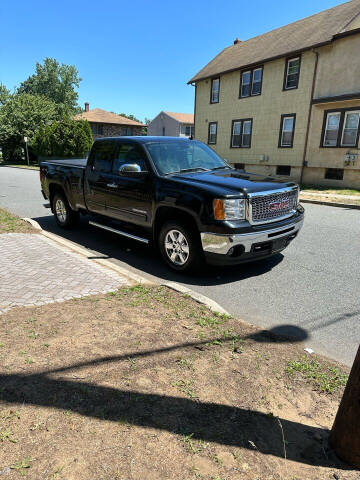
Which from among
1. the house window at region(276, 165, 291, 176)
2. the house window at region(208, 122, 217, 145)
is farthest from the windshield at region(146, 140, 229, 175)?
the house window at region(208, 122, 217, 145)

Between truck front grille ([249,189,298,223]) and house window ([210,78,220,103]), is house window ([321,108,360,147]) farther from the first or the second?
truck front grille ([249,189,298,223])

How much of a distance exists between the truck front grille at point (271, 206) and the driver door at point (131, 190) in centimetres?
165

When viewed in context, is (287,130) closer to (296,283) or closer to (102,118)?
(296,283)

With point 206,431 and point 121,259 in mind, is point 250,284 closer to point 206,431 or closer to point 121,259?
point 121,259

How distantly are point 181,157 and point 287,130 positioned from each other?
16.6 m

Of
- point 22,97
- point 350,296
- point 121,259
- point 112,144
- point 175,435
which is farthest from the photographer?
point 22,97

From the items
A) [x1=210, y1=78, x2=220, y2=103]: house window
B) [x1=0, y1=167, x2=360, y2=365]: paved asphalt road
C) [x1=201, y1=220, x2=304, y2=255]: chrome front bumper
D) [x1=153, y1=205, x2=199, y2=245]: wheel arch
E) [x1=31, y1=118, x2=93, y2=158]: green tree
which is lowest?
[x1=0, y1=167, x2=360, y2=365]: paved asphalt road

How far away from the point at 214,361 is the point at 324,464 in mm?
1089

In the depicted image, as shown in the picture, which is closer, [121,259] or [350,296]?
Answer: [350,296]

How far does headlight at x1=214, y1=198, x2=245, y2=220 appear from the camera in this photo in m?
4.45

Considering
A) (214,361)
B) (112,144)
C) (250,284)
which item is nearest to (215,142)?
(112,144)

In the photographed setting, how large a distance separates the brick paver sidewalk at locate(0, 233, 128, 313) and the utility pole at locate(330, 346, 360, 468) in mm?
2975

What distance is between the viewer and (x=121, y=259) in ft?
19.3

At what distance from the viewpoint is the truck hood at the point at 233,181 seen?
4613 mm
